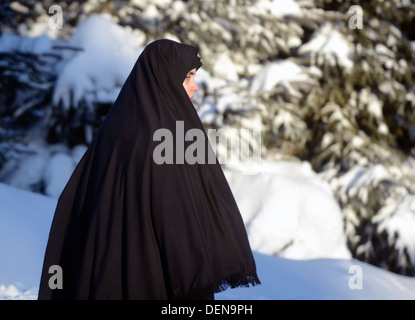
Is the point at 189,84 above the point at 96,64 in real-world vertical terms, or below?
below

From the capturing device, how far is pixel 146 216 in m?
2.57

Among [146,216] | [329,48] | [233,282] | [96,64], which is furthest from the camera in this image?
[329,48]

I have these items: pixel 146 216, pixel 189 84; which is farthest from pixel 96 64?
pixel 146 216

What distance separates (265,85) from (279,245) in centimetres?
277

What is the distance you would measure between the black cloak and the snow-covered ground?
0.92 m

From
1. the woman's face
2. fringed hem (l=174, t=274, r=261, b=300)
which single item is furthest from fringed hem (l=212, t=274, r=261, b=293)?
the woman's face

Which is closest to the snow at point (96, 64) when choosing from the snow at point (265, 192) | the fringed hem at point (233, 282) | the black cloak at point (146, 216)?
the snow at point (265, 192)

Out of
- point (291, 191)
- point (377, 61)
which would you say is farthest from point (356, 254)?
point (291, 191)

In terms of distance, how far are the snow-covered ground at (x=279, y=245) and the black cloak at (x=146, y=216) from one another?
924 millimetres

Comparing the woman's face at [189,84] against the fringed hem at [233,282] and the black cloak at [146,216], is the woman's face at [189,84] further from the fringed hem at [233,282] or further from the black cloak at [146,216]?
the fringed hem at [233,282]

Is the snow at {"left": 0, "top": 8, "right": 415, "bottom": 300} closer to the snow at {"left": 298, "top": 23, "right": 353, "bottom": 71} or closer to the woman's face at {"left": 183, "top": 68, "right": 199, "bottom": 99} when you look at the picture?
the snow at {"left": 298, "top": 23, "right": 353, "bottom": 71}

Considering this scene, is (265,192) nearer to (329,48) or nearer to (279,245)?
(279,245)

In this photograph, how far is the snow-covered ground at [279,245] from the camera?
151 inches

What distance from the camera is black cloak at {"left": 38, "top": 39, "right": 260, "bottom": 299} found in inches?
101
